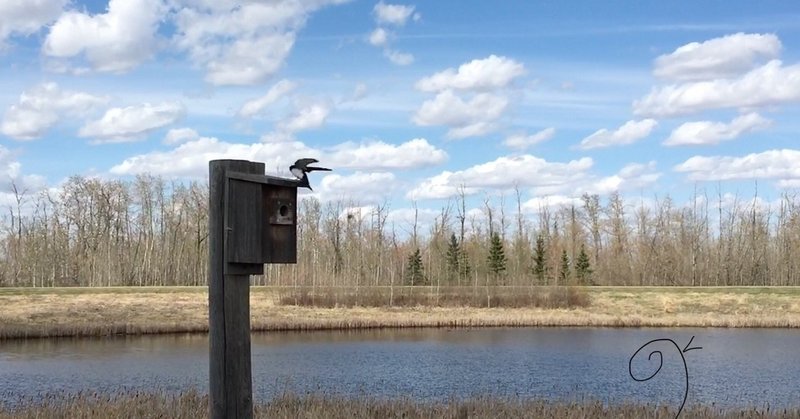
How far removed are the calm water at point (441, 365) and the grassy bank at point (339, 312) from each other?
185 centimetres

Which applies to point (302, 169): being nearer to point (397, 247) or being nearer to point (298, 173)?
point (298, 173)

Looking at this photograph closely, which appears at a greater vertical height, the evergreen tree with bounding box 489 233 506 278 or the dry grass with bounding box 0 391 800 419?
the evergreen tree with bounding box 489 233 506 278

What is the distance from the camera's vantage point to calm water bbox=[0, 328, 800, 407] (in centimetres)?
1852

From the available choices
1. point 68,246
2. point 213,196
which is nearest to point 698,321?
point 213,196

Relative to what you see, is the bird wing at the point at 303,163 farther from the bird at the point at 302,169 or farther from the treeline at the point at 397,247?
the treeline at the point at 397,247

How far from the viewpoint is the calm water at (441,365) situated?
18516mm

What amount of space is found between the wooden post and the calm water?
33.0 feet

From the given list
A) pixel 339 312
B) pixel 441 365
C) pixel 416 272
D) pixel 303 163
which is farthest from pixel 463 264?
pixel 303 163

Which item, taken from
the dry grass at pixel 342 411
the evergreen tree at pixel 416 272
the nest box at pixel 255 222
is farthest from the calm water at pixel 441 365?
the evergreen tree at pixel 416 272

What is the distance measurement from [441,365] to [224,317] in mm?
19464

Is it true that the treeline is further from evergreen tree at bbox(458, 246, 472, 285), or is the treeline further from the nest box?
the nest box

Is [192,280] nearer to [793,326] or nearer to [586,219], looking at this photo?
[586,219]

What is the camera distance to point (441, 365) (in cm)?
2356

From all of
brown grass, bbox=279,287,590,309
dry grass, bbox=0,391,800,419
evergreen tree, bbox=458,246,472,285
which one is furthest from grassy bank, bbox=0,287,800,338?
dry grass, bbox=0,391,800,419
